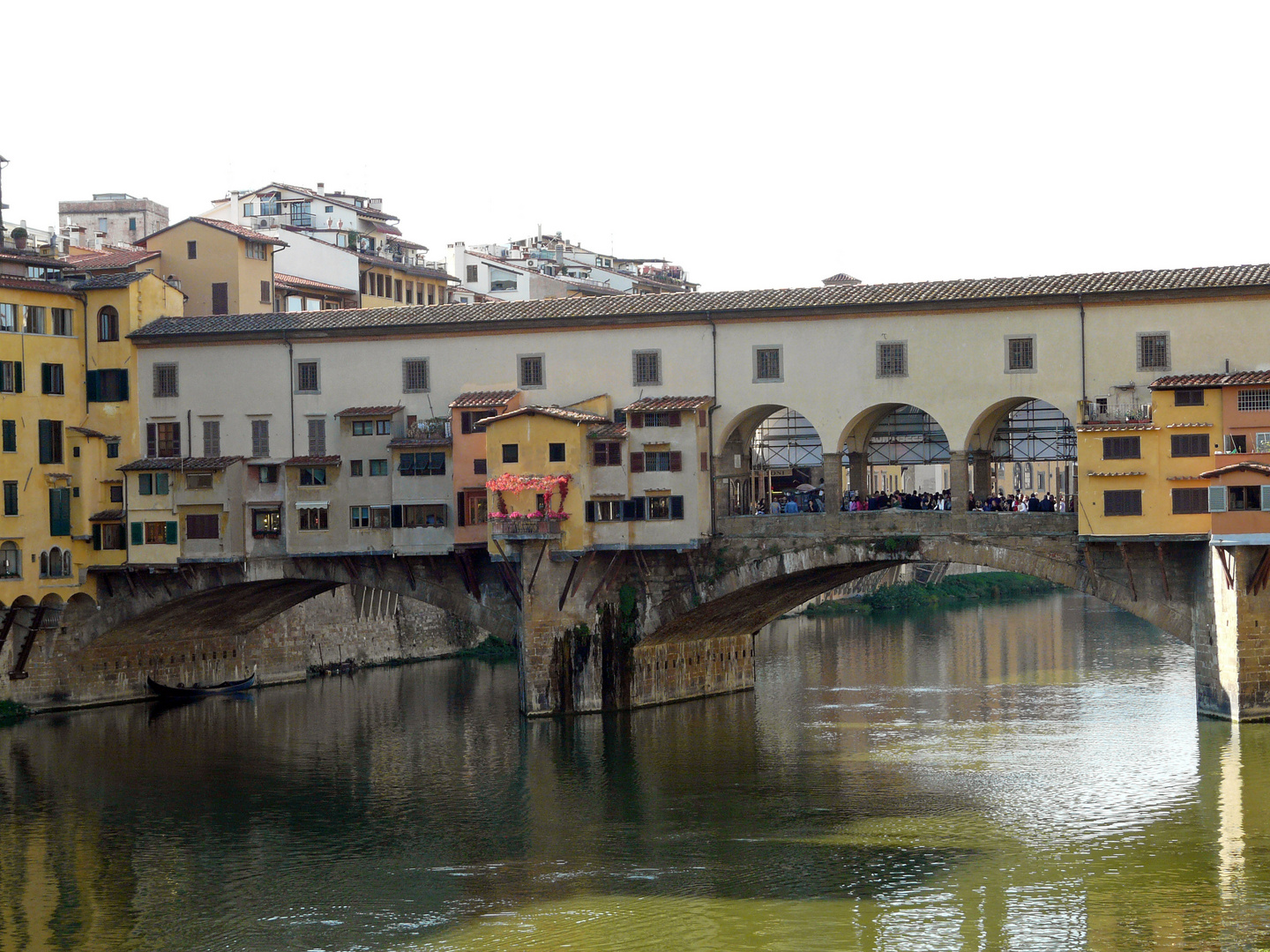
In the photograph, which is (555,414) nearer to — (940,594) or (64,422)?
(64,422)

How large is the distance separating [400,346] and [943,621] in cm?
3501

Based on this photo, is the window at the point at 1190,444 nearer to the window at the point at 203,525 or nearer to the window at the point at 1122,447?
the window at the point at 1122,447

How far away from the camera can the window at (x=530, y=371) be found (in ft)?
153

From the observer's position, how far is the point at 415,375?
157ft

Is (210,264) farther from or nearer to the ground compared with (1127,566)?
farther from the ground

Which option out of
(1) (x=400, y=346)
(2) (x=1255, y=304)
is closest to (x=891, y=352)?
(2) (x=1255, y=304)

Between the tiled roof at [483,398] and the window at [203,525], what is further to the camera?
the window at [203,525]

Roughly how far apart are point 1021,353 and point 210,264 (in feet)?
82.2

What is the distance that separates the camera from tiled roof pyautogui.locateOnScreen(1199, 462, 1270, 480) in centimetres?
3956

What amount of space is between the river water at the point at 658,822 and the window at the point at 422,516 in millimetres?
5474

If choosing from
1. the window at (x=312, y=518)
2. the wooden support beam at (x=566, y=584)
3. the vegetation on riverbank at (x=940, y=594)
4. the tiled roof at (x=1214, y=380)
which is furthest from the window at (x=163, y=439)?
the vegetation on riverbank at (x=940, y=594)

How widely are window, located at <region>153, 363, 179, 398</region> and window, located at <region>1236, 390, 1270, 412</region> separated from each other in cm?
2812

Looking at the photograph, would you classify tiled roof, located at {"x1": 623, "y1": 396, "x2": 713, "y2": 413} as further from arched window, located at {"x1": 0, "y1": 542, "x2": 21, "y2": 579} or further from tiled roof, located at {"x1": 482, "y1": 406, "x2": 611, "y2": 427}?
arched window, located at {"x1": 0, "y1": 542, "x2": 21, "y2": 579}

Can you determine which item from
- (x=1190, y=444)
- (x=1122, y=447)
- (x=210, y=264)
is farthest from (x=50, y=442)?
(x=1190, y=444)
